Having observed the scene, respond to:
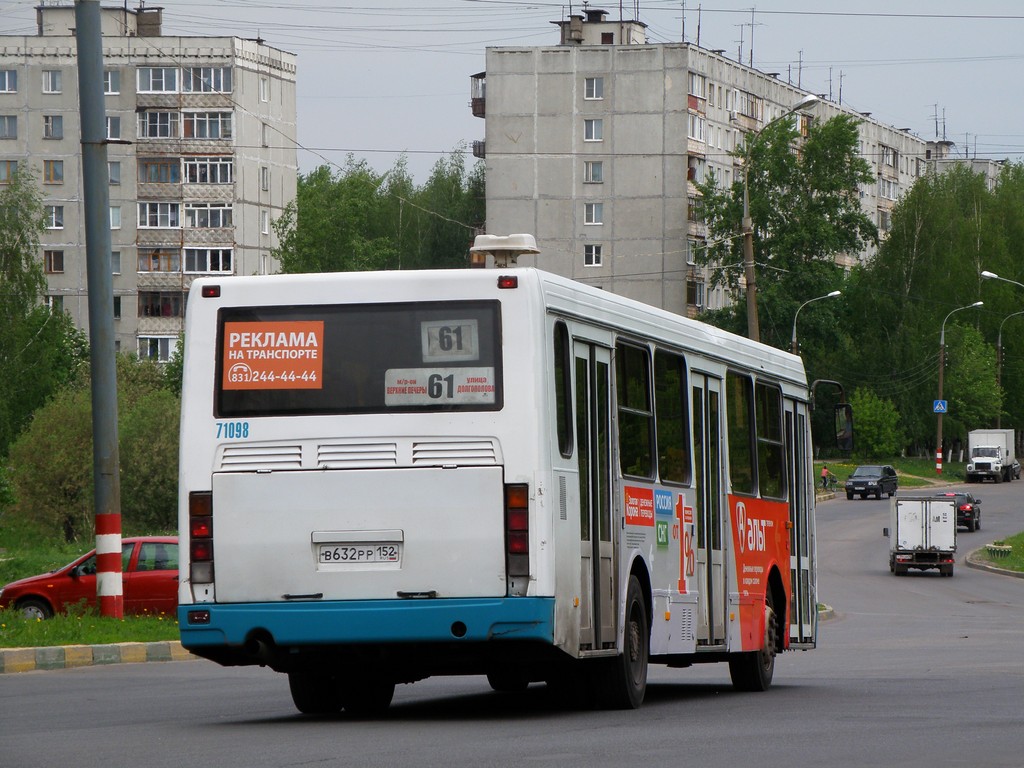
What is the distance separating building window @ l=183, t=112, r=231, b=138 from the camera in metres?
102

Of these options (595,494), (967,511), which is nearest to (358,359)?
(595,494)

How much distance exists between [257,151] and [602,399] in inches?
3667

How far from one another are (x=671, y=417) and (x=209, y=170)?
90.7m

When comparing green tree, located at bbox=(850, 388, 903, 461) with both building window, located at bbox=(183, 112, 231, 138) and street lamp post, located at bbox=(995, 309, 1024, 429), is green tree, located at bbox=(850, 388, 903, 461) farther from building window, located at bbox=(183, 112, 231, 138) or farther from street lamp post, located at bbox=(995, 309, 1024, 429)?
building window, located at bbox=(183, 112, 231, 138)

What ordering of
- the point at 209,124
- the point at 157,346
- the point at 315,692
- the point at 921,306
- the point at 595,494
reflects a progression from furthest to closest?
1. the point at 921,306
2. the point at 157,346
3. the point at 209,124
4. the point at 315,692
5. the point at 595,494

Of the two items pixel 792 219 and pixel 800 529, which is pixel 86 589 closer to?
pixel 800 529

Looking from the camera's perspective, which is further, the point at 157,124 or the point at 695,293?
the point at 695,293

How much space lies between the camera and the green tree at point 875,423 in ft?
327

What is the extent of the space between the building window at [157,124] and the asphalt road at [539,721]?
274 feet

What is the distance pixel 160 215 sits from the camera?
103 metres

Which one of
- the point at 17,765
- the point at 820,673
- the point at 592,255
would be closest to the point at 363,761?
→ the point at 17,765

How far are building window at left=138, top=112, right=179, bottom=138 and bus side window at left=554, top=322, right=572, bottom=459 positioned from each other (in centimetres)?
9293

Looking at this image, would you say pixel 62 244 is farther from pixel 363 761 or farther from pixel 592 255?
pixel 363 761

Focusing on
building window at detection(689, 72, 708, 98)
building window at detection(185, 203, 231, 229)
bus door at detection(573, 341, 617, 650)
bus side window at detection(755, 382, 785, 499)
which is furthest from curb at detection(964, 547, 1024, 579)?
building window at detection(185, 203, 231, 229)
